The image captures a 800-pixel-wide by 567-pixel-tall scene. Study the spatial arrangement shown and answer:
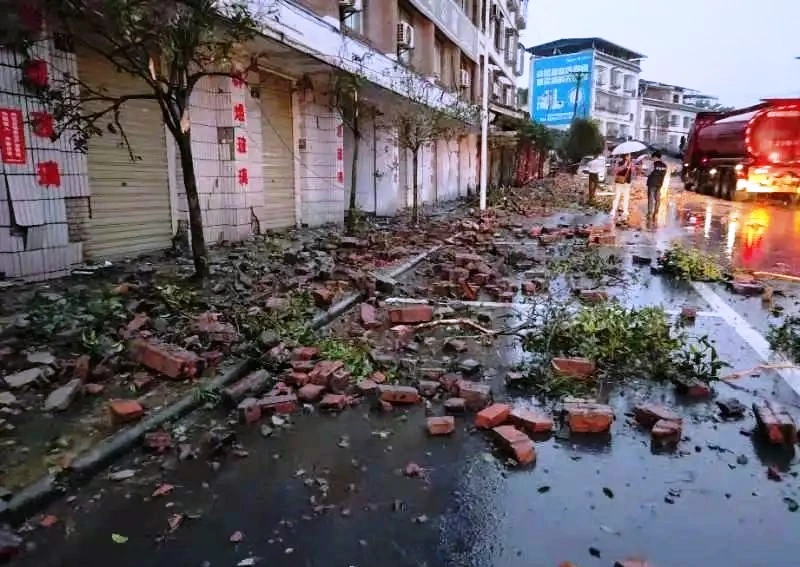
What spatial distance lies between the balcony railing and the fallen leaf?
19257mm

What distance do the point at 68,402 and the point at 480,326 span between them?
11.8 feet

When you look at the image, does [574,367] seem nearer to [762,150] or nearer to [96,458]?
[96,458]

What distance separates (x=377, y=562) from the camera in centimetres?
245

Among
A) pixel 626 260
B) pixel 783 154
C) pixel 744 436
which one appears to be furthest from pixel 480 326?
pixel 783 154

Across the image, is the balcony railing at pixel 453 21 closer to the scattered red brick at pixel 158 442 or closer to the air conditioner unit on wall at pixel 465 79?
the air conditioner unit on wall at pixel 465 79

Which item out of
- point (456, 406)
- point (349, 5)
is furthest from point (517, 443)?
point (349, 5)

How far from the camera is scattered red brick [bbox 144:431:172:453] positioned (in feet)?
11.4

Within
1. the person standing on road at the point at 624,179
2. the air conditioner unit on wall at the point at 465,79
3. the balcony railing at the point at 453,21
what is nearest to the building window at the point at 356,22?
the balcony railing at the point at 453,21

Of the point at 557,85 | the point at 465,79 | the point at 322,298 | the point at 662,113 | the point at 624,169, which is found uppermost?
the point at 662,113

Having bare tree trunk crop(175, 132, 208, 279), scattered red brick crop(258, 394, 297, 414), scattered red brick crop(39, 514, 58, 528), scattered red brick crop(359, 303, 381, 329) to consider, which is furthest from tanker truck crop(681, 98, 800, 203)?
scattered red brick crop(39, 514, 58, 528)

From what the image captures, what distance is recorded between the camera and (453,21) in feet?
80.5

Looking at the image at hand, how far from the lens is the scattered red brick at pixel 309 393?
4121mm

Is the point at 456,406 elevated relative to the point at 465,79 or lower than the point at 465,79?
lower

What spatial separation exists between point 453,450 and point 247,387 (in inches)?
62.1
